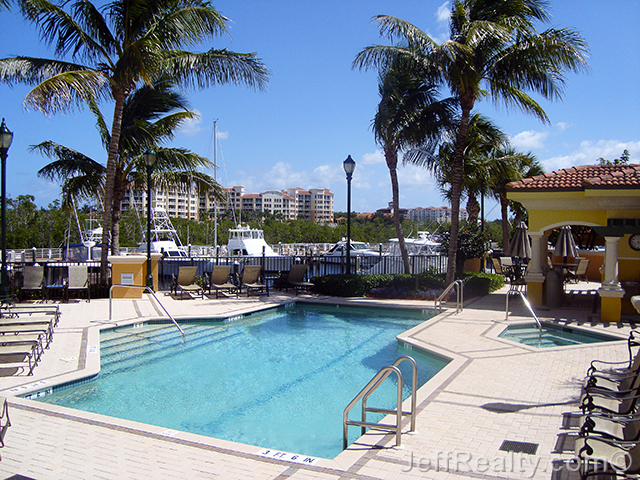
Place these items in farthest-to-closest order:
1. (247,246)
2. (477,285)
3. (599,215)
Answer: (247,246), (477,285), (599,215)

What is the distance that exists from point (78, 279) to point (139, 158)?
5390 millimetres

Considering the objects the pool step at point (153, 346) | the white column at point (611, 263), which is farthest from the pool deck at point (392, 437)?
the white column at point (611, 263)

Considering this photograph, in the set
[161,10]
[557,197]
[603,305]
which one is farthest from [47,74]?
[603,305]

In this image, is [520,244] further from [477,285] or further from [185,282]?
[185,282]

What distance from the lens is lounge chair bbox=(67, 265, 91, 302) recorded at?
13.7 metres

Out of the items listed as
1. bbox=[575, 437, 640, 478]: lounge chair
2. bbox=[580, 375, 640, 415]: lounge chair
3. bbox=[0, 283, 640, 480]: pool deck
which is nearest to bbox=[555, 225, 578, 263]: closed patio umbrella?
bbox=[0, 283, 640, 480]: pool deck

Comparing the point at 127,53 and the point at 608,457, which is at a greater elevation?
the point at 127,53

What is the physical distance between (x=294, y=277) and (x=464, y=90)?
8105 millimetres

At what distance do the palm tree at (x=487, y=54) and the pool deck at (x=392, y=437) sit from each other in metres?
8.44

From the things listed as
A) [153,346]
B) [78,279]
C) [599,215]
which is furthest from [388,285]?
[78,279]

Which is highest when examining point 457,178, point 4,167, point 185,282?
point 457,178

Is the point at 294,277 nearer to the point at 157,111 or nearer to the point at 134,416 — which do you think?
the point at 157,111

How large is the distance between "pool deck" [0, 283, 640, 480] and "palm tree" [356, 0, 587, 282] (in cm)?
844

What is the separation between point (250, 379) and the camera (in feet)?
26.0
